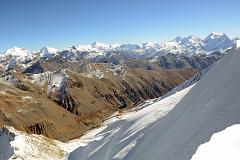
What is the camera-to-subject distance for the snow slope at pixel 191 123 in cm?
3153

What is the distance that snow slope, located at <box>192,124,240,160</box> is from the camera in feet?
49.0

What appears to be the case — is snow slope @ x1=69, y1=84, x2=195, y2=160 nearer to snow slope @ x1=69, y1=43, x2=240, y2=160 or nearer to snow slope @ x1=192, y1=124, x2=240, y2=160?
snow slope @ x1=69, y1=43, x2=240, y2=160

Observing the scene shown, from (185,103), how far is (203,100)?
345 inches

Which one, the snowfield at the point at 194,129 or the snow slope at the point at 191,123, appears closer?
the snowfield at the point at 194,129

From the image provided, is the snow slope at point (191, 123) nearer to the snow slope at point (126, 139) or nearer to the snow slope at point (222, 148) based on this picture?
the snow slope at point (126, 139)

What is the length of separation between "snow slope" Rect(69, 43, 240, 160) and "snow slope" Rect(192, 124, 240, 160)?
11.3m

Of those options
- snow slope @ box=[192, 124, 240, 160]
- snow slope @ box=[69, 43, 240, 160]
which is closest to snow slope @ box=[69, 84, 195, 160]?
snow slope @ box=[69, 43, 240, 160]

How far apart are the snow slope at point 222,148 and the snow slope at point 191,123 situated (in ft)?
37.1

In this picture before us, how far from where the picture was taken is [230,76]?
4016cm

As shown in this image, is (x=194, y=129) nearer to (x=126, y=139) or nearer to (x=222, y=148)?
(x=222, y=148)

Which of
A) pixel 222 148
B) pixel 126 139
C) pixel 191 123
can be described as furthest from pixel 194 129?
pixel 126 139

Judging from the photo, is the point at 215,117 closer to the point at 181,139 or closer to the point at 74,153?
the point at 181,139

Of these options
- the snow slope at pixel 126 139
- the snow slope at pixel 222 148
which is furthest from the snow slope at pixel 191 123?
the snow slope at pixel 222 148

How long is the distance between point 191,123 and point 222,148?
906 inches
